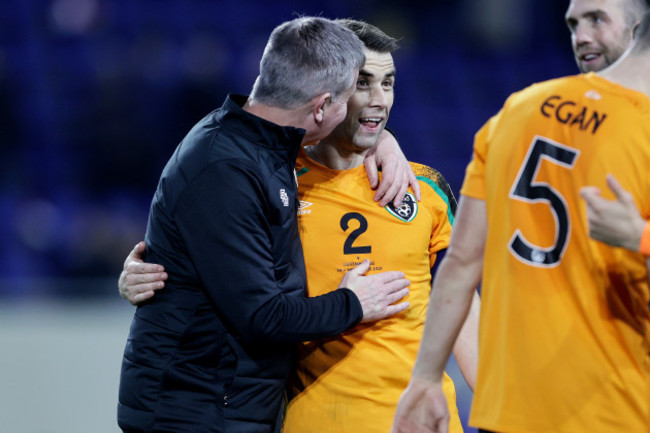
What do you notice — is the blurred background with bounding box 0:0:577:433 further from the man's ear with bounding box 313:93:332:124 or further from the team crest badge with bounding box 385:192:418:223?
the man's ear with bounding box 313:93:332:124

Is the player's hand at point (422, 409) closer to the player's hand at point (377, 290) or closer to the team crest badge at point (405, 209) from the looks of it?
the player's hand at point (377, 290)

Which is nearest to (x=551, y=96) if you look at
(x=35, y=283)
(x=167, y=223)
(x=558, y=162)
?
(x=558, y=162)

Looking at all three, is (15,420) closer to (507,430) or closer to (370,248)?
(370,248)

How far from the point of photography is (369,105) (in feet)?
8.69

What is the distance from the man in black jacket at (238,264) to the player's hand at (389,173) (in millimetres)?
368

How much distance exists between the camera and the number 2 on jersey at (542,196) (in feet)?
5.21

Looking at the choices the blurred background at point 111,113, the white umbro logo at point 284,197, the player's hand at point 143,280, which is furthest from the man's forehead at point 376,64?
the blurred background at point 111,113

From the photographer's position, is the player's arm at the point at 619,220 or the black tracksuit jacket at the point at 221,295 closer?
the player's arm at the point at 619,220

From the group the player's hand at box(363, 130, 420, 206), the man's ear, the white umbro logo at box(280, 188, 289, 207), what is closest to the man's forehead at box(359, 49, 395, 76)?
the player's hand at box(363, 130, 420, 206)

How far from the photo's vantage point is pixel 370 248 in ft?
8.49

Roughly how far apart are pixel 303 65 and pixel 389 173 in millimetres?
541

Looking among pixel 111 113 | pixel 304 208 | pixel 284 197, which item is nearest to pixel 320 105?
pixel 284 197

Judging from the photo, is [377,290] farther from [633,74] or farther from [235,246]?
[633,74]

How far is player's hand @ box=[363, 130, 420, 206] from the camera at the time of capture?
8.63 ft
